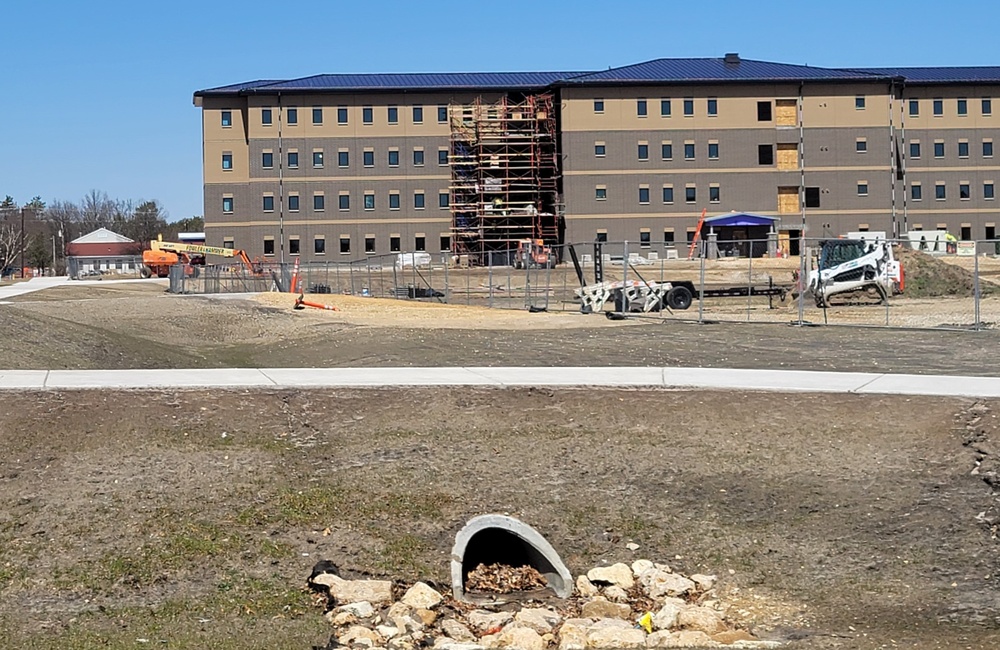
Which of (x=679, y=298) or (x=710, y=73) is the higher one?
(x=710, y=73)

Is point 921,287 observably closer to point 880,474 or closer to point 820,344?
point 820,344

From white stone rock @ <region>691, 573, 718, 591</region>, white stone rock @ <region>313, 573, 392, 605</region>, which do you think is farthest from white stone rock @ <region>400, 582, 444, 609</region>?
white stone rock @ <region>691, 573, 718, 591</region>

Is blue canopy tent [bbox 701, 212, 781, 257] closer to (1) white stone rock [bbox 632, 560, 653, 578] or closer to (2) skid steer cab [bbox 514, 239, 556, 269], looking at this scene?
(2) skid steer cab [bbox 514, 239, 556, 269]

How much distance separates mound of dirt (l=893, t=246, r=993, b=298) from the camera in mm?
46344

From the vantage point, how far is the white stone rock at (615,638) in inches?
388

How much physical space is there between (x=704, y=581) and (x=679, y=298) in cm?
2859

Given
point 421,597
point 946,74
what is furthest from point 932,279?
point 946,74

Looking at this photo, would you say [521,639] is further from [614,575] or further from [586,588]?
[614,575]

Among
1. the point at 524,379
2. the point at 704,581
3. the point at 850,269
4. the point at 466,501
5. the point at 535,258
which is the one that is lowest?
the point at 704,581

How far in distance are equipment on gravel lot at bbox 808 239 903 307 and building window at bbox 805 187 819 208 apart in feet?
150

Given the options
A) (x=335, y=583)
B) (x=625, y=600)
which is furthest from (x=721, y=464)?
(x=335, y=583)

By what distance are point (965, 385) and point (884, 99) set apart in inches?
2897

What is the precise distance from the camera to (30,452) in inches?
511

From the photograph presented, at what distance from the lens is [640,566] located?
11.4 metres
